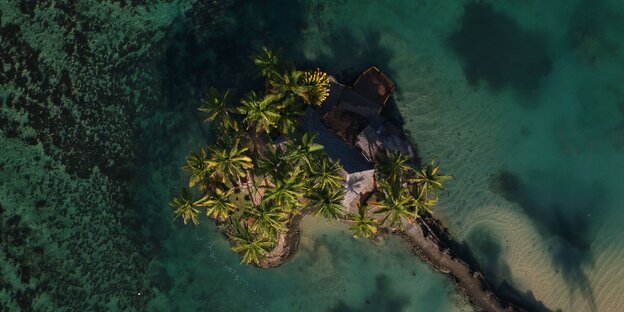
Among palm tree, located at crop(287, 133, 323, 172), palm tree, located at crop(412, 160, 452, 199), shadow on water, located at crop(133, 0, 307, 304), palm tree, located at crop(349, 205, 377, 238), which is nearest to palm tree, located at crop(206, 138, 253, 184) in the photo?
palm tree, located at crop(287, 133, 323, 172)

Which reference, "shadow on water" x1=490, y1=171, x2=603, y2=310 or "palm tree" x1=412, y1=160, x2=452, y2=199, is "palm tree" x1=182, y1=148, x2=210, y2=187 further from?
"shadow on water" x1=490, y1=171, x2=603, y2=310

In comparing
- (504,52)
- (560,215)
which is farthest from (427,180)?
(504,52)

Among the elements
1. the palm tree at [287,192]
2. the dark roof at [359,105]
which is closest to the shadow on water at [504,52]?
the dark roof at [359,105]

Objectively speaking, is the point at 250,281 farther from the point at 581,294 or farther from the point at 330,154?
the point at 581,294

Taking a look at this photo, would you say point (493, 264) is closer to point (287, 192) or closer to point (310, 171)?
point (310, 171)

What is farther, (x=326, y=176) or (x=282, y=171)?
(x=282, y=171)

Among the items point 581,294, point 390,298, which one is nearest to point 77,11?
point 390,298
